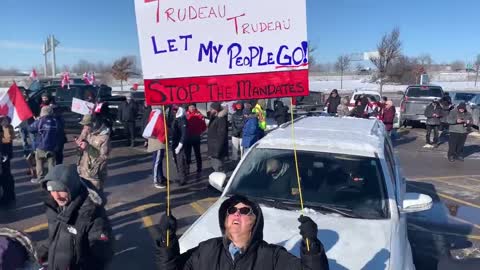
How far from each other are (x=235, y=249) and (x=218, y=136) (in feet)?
25.3

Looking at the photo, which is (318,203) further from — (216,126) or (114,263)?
(216,126)

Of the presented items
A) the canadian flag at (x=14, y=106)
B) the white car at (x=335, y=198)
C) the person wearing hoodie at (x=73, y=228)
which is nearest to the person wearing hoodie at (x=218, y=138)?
the canadian flag at (x=14, y=106)

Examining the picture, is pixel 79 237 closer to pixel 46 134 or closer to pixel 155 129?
pixel 46 134

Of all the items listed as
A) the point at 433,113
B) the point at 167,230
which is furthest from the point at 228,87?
the point at 433,113

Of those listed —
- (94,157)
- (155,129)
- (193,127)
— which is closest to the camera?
(94,157)

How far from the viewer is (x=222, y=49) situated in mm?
3576

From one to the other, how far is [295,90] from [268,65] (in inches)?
11.3

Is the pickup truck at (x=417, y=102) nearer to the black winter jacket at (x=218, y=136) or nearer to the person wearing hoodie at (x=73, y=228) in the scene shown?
the black winter jacket at (x=218, y=136)

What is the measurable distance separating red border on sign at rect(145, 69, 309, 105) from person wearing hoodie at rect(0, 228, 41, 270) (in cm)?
127

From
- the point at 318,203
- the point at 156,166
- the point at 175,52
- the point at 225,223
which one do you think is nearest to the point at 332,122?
the point at 318,203

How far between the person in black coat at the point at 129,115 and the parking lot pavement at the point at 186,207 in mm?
1570

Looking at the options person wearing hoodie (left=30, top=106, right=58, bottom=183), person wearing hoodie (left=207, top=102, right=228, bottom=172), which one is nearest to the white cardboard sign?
person wearing hoodie (left=30, top=106, right=58, bottom=183)

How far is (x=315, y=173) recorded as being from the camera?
4375 millimetres

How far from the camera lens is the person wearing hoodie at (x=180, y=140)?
9727mm
